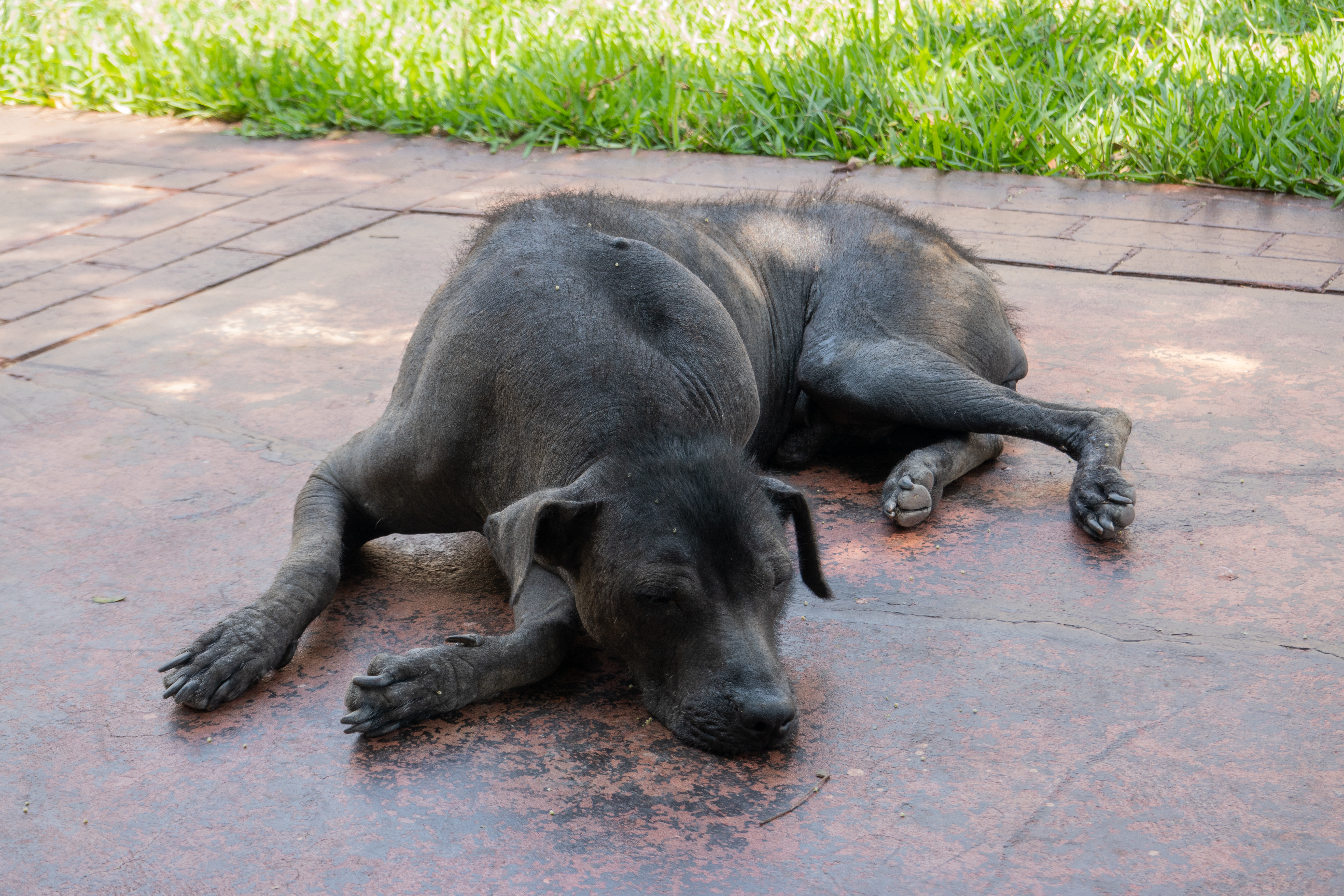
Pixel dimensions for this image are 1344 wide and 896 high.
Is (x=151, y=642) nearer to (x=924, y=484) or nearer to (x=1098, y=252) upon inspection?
(x=924, y=484)

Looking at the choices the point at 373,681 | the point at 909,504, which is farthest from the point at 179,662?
the point at 909,504

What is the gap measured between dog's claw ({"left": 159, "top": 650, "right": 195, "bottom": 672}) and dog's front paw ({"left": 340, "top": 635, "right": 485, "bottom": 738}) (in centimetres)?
43

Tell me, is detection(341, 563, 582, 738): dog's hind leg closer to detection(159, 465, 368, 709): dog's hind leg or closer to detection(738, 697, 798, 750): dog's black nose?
detection(159, 465, 368, 709): dog's hind leg

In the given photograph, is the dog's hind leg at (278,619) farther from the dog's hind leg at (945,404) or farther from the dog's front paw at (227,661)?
the dog's hind leg at (945,404)

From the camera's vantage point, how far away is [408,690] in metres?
2.95

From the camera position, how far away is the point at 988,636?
3.32 m

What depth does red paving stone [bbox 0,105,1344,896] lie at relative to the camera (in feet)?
8.34

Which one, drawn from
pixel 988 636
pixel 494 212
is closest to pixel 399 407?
→ pixel 494 212

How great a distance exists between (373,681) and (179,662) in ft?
1.83

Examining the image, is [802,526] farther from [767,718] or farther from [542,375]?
[542,375]

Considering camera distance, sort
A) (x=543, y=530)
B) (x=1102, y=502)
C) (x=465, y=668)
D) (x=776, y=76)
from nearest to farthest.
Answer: (x=543, y=530)
(x=465, y=668)
(x=1102, y=502)
(x=776, y=76)

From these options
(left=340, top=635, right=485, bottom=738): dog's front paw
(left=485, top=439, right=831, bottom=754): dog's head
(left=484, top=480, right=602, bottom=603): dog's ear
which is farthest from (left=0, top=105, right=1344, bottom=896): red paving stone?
(left=484, top=480, right=602, bottom=603): dog's ear

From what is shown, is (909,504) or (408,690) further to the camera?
(909,504)

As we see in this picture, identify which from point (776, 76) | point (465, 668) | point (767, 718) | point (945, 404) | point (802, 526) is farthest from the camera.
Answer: point (776, 76)
